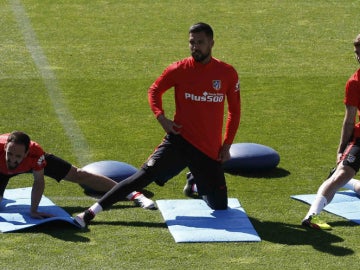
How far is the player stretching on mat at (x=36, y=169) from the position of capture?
11.4 metres

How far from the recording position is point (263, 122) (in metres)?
16.5

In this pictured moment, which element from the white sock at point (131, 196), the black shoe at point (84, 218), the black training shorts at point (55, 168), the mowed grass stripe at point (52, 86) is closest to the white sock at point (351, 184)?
the white sock at point (131, 196)

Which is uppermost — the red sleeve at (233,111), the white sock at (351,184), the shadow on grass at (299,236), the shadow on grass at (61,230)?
the red sleeve at (233,111)

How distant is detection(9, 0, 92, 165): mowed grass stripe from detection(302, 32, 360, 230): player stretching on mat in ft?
12.4

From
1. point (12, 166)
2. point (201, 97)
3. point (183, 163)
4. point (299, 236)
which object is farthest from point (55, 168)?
point (299, 236)

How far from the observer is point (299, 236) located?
11352 millimetres

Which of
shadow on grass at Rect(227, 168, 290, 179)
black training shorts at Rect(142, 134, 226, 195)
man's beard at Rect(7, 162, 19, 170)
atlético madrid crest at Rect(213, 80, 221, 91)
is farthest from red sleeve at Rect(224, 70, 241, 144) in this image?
man's beard at Rect(7, 162, 19, 170)

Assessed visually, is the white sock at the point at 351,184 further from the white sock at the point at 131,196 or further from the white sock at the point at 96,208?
the white sock at the point at 96,208

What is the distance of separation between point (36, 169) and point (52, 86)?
642 centimetres

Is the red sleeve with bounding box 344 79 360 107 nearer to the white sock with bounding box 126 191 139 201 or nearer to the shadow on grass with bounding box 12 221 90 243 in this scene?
the white sock with bounding box 126 191 139 201

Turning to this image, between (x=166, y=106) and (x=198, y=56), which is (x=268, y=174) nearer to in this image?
(x=198, y=56)

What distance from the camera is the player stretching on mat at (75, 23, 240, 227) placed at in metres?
11.7

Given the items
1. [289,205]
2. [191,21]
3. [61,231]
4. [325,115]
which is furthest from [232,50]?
[61,231]

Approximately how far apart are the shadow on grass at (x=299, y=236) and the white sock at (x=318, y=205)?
207 millimetres
